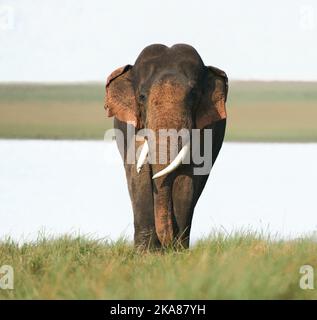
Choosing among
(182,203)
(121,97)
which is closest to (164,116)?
(121,97)

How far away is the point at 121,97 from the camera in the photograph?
459 inches

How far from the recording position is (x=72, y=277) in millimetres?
9172

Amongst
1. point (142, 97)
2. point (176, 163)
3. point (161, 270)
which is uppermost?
point (142, 97)

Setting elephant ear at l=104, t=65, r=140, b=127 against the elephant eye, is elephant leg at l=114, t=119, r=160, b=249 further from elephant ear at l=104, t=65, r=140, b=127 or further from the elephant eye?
the elephant eye

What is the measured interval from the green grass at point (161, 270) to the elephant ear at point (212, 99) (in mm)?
1449

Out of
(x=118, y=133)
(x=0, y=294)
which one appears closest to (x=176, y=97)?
(x=118, y=133)

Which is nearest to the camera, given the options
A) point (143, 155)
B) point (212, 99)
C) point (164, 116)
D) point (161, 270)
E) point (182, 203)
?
point (161, 270)

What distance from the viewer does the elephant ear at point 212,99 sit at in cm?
1159

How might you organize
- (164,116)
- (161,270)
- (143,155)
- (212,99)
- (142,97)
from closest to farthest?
(161,270) < (164,116) < (143,155) < (142,97) < (212,99)

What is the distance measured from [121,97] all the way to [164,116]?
0.89 m

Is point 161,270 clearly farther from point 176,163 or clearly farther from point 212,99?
point 212,99

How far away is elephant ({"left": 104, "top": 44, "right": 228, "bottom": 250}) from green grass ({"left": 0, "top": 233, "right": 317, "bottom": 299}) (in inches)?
15.4
